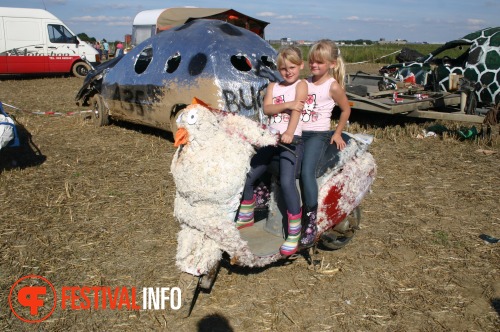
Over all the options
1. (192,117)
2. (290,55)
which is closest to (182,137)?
(192,117)

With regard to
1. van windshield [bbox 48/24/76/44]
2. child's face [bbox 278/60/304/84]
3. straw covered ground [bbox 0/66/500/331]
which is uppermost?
van windshield [bbox 48/24/76/44]

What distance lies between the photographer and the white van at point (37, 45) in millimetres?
17844

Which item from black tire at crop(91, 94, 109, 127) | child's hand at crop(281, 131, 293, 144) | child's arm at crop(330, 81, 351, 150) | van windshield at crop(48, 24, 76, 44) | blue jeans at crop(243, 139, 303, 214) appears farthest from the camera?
van windshield at crop(48, 24, 76, 44)

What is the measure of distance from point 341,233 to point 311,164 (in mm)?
938

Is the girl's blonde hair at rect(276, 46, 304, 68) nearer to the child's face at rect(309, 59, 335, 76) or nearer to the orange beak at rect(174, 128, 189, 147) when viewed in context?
the child's face at rect(309, 59, 335, 76)

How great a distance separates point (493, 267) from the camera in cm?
378


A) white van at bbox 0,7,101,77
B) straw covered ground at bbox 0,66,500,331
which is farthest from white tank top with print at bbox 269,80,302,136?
white van at bbox 0,7,101,77

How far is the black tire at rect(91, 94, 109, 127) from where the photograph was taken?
8717 millimetres

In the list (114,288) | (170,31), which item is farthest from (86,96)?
(114,288)

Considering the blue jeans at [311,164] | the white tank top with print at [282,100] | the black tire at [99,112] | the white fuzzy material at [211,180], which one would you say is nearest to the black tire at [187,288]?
the white fuzzy material at [211,180]

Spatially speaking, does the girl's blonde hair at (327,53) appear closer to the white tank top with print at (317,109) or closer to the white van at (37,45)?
the white tank top with print at (317,109)

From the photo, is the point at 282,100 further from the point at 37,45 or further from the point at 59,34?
the point at 59,34

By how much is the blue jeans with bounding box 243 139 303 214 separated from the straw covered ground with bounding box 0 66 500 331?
2.37ft

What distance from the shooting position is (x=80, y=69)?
19641mm
